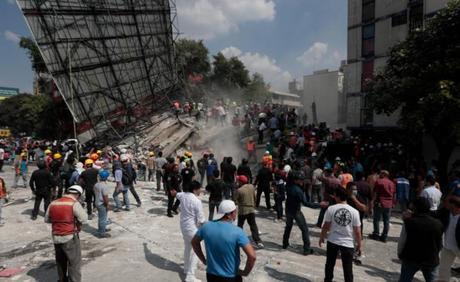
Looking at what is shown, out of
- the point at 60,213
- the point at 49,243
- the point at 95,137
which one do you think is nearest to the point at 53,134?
the point at 95,137

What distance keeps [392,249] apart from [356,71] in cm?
1759

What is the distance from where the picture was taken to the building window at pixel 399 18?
19872 mm

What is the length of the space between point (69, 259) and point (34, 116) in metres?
52.3

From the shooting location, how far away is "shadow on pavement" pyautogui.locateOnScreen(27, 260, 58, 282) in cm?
590

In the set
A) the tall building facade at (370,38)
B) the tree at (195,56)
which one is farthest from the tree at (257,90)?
the tall building facade at (370,38)

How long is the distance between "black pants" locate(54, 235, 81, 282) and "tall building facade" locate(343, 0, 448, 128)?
63.0 ft

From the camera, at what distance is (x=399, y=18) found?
20219 millimetres

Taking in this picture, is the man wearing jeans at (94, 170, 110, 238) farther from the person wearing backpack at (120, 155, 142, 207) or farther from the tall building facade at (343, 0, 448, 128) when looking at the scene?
the tall building facade at (343, 0, 448, 128)

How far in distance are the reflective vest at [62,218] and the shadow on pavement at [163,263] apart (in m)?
1.84

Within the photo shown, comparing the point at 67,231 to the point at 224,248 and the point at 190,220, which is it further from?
the point at 224,248

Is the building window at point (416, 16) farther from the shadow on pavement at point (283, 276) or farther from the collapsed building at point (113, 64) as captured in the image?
the shadow on pavement at point (283, 276)

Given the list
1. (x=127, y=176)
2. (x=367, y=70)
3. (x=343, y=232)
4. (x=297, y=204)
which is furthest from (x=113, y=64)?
(x=343, y=232)

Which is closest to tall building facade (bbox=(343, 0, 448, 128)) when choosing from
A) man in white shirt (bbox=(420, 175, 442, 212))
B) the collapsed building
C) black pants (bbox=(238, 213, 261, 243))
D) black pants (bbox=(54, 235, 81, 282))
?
the collapsed building

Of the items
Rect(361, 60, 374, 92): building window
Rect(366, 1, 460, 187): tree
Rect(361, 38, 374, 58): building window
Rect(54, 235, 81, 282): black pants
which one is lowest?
Rect(54, 235, 81, 282): black pants
